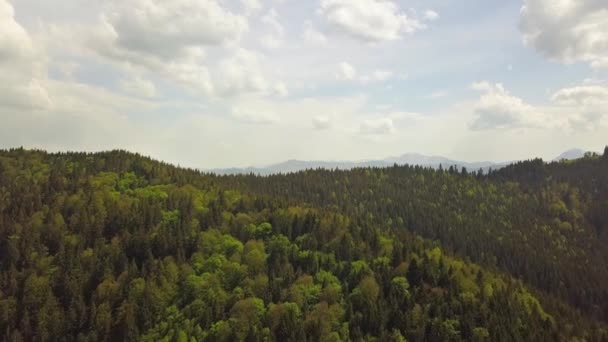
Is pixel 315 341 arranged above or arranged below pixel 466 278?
below

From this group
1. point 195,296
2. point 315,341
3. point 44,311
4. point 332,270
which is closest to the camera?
point 315,341

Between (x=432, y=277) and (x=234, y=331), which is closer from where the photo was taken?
(x=234, y=331)

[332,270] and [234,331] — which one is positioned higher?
[332,270]

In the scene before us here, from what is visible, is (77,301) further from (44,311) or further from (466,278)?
(466,278)

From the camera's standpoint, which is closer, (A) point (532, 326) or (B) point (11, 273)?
(A) point (532, 326)

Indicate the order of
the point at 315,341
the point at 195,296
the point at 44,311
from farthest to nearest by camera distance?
the point at 195,296
the point at 44,311
the point at 315,341

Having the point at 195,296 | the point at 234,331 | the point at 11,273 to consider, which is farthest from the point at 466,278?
the point at 11,273

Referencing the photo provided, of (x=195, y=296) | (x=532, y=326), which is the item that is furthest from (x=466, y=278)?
(x=195, y=296)

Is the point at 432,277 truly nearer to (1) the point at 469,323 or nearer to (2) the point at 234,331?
(1) the point at 469,323

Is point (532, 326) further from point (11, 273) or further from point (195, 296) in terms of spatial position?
point (11, 273)
